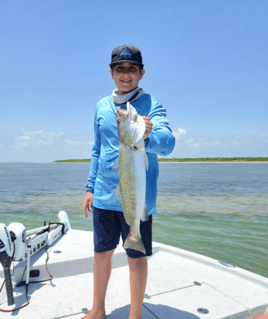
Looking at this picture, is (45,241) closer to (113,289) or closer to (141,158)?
(113,289)

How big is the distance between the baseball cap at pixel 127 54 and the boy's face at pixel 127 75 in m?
0.06

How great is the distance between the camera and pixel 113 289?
138 inches

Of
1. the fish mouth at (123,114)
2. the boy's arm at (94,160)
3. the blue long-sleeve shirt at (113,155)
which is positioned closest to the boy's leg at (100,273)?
the blue long-sleeve shirt at (113,155)

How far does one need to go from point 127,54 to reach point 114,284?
10.1 feet

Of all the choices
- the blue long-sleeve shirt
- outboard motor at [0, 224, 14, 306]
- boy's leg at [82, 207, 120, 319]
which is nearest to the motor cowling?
outboard motor at [0, 224, 14, 306]

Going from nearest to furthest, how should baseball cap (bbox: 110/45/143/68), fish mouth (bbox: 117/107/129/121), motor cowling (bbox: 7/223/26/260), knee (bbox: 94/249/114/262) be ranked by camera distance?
fish mouth (bbox: 117/107/129/121) < baseball cap (bbox: 110/45/143/68) < knee (bbox: 94/249/114/262) < motor cowling (bbox: 7/223/26/260)

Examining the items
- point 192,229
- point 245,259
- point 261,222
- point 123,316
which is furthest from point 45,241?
point 261,222

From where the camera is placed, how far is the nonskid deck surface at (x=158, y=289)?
2.96 metres

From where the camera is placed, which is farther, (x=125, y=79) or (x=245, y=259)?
(x=245, y=259)

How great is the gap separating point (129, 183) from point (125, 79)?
1.06 m

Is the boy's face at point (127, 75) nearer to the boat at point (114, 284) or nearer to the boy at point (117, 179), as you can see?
the boy at point (117, 179)

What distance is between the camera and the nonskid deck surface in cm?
296

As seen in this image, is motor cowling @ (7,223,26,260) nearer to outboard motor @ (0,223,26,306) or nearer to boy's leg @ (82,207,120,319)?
outboard motor @ (0,223,26,306)

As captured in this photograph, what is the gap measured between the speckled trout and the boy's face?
2.43 ft
